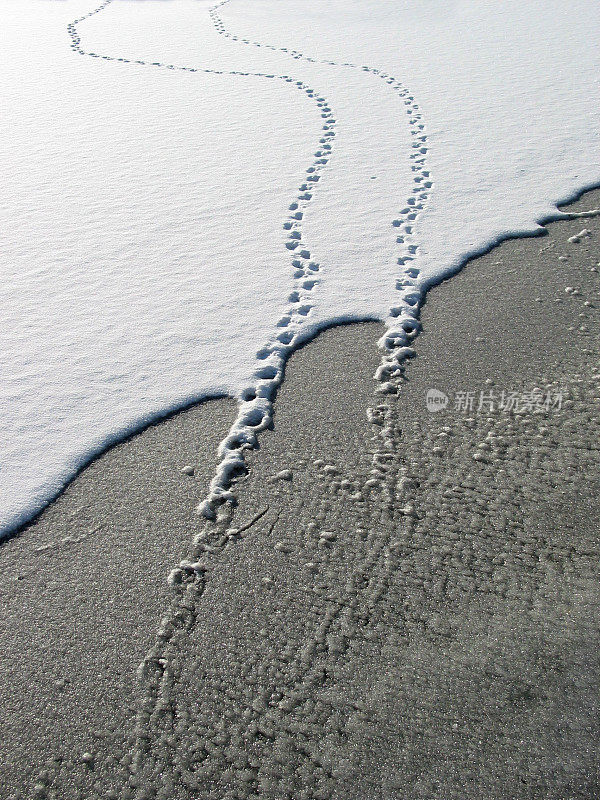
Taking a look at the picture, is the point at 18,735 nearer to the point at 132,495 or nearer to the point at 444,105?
the point at 132,495

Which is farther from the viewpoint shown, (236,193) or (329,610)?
(236,193)

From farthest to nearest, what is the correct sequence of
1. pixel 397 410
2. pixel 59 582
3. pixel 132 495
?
pixel 397 410
pixel 132 495
pixel 59 582

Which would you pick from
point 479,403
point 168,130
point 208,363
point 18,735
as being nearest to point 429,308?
point 479,403
